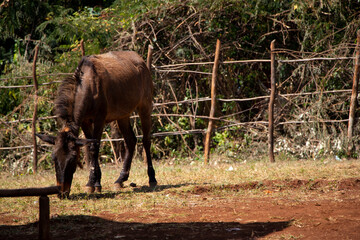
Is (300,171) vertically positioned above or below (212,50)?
below

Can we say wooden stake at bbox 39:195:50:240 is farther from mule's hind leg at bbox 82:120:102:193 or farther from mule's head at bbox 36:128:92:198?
mule's hind leg at bbox 82:120:102:193

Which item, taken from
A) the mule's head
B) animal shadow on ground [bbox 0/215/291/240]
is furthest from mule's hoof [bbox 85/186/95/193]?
animal shadow on ground [bbox 0/215/291/240]

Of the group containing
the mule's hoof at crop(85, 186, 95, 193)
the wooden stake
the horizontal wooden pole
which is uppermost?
the horizontal wooden pole

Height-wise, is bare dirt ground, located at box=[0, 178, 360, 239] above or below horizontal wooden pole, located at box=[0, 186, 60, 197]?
below

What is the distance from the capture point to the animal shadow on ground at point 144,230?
4.48 metres

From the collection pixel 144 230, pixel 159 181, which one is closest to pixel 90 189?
pixel 159 181

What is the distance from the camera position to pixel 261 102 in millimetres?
11180

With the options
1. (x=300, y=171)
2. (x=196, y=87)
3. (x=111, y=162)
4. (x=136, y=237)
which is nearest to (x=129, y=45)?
(x=196, y=87)

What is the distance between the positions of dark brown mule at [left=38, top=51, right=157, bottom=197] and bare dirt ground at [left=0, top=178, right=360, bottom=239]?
3.62ft

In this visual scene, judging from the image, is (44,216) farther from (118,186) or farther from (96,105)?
(118,186)

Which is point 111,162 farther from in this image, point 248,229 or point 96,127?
point 248,229

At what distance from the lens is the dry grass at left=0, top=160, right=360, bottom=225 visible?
5.89m

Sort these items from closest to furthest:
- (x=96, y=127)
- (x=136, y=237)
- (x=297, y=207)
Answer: (x=136, y=237)
(x=297, y=207)
(x=96, y=127)

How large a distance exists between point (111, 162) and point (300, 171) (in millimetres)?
5033
